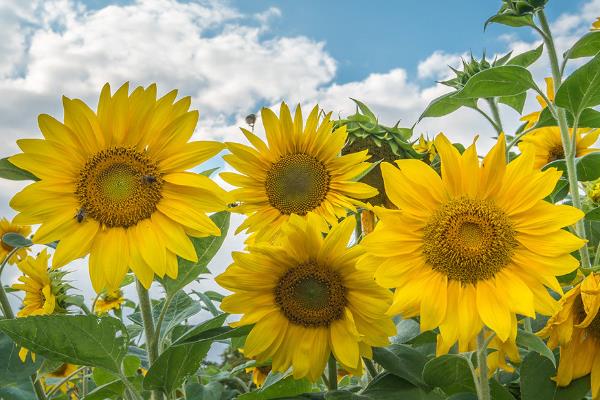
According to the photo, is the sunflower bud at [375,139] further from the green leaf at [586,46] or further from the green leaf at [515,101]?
the green leaf at [586,46]

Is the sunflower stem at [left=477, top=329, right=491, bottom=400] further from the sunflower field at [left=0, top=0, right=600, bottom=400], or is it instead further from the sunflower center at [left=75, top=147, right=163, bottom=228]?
the sunflower center at [left=75, top=147, right=163, bottom=228]

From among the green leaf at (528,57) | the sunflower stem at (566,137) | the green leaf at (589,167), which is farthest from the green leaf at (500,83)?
the green leaf at (589,167)

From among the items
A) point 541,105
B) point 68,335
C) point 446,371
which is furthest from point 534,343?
point 541,105

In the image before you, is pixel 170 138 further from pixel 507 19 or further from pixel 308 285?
pixel 507 19

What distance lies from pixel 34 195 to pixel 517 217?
1133 mm

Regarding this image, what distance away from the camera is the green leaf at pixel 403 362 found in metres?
1.57

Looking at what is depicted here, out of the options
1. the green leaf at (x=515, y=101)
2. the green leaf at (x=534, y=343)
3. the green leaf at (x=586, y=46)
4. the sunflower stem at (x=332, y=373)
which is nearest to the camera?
the green leaf at (x=534, y=343)

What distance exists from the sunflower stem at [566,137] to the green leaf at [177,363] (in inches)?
42.7

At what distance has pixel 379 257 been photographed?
147 centimetres

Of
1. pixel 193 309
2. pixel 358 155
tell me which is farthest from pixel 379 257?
pixel 358 155

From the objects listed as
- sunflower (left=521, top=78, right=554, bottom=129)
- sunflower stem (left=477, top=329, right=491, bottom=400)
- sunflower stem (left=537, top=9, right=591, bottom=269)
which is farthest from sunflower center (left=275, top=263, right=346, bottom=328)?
sunflower (left=521, top=78, right=554, bottom=129)

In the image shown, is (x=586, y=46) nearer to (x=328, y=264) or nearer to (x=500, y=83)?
(x=500, y=83)

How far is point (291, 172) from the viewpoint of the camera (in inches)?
92.4

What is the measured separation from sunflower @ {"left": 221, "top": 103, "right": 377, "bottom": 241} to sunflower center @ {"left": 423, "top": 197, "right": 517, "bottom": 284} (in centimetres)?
73
